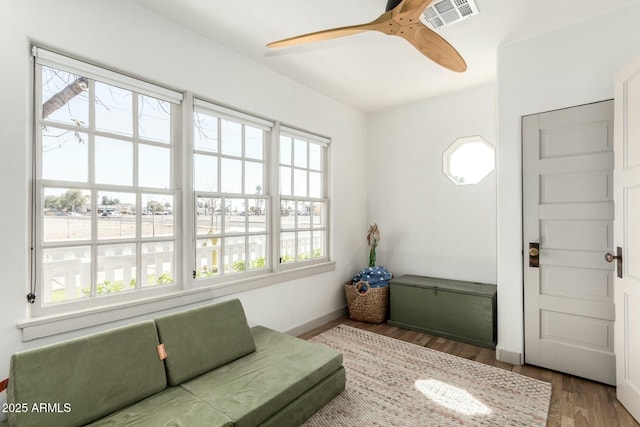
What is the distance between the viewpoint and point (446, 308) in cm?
332

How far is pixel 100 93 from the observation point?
6.88 feet

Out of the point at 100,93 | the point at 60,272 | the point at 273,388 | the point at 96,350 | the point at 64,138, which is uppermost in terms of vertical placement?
the point at 100,93

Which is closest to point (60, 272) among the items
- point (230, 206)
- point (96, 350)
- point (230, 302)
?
point (96, 350)

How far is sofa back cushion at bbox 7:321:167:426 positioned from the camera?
55.8 inches

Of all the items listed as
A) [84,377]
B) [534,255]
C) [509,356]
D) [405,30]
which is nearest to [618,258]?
[534,255]

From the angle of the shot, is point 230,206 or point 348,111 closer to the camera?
point 230,206

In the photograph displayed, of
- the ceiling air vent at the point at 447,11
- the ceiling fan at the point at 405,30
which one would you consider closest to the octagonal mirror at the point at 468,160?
the ceiling air vent at the point at 447,11

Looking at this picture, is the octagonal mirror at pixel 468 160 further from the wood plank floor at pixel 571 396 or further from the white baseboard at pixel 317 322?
the white baseboard at pixel 317 322

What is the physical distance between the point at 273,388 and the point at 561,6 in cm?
320

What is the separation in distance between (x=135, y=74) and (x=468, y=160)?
11.3ft

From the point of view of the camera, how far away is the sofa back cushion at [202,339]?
1.90 meters

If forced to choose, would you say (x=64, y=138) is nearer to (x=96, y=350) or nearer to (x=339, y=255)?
(x=96, y=350)

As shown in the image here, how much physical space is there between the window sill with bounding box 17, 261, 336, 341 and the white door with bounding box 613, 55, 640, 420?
262cm

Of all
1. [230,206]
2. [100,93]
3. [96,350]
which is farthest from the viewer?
[230,206]
